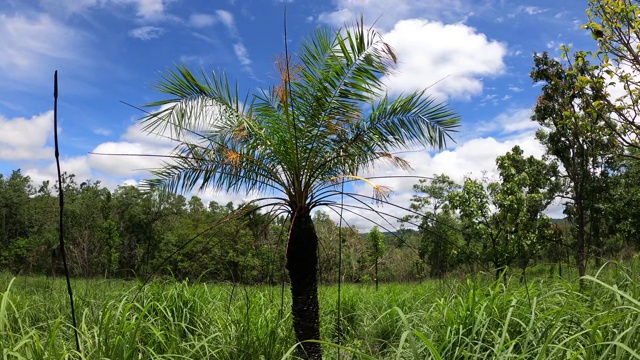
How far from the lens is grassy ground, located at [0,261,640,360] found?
255cm

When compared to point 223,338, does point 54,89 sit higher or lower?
higher

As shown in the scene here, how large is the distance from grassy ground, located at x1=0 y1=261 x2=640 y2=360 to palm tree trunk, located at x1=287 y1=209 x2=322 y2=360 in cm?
29

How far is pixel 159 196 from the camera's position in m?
6.77

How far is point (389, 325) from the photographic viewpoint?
692 centimetres

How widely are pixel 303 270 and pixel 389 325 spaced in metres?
2.20

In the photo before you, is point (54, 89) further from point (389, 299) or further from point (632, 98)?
point (632, 98)

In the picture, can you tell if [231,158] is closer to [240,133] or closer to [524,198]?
[240,133]

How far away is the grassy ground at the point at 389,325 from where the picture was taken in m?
2.55

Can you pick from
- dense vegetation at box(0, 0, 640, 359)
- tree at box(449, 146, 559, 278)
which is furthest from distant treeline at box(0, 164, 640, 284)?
dense vegetation at box(0, 0, 640, 359)

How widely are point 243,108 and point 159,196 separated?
189cm

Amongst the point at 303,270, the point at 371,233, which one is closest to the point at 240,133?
the point at 303,270

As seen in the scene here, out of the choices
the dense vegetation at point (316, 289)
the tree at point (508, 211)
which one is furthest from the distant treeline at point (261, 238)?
the dense vegetation at point (316, 289)

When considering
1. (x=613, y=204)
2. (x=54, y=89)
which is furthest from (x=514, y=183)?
(x=54, y=89)

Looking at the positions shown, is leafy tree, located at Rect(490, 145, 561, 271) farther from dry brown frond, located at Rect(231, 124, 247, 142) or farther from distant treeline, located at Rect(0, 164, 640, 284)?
dry brown frond, located at Rect(231, 124, 247, 142)
